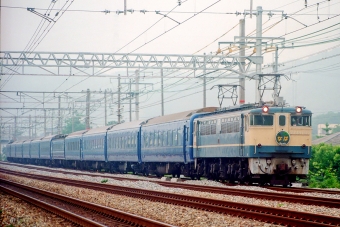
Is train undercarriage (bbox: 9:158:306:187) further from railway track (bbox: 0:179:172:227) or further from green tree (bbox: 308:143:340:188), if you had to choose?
railway track (bbox: 0:179:172:227)

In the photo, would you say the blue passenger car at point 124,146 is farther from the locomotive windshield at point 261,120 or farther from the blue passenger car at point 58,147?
the locomotive windshield at point 261,120

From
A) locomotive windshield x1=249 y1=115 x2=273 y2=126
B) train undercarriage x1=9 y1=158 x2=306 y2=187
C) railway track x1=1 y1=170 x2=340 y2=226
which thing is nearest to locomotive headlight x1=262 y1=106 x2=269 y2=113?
locomotive windshield x1=249 y1=115 x2=273 y2=126

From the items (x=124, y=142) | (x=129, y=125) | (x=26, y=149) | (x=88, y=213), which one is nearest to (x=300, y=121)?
(x=88, y=213)

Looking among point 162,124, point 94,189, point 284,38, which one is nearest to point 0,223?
point 94,189

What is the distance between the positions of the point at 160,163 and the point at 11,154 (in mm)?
62168

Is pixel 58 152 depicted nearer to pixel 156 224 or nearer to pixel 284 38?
pixel 284 38

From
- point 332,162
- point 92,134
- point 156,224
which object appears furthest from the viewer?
point 92,134

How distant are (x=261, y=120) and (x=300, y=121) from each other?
1.71 m

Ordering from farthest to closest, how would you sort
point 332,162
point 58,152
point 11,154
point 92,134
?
point 11,154
point 58,152
point 92,134
point 332,162

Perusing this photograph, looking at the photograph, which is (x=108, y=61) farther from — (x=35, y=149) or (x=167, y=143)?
(x=35, y=149)

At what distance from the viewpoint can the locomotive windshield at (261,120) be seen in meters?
23.8

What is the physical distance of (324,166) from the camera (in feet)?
97.0

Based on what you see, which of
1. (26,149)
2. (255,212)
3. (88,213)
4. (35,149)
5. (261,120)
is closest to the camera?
(255,212)

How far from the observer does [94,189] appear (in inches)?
1004
